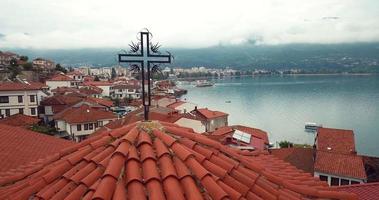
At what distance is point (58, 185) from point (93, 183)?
48cm

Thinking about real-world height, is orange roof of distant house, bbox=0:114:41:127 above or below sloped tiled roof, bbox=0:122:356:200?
below

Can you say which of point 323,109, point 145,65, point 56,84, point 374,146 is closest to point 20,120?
point 145,65

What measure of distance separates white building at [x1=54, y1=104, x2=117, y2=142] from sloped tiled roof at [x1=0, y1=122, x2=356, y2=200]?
1323 inches

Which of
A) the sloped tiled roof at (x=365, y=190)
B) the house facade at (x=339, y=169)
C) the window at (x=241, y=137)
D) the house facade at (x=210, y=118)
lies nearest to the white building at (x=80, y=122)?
the house facade at (x=210, y=118)

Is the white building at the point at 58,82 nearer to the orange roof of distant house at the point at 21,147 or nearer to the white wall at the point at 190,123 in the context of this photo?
the white wall at the point at 190,123

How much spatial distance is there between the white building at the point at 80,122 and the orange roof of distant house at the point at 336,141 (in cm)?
2380

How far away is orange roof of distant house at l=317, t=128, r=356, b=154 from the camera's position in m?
28.6

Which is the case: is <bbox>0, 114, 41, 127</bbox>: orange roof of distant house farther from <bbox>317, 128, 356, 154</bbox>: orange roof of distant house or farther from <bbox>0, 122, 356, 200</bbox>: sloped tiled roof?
<bbox>0, 122, 356, 200</bbox>: sloped tiled roof

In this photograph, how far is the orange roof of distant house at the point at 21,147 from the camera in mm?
8180

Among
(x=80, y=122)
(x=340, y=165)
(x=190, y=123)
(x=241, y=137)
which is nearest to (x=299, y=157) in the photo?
(x=340, y=165)

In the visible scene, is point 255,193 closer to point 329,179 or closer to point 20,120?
point 329,179

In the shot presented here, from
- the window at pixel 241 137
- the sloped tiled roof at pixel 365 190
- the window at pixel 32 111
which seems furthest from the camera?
the window at pixel 32 111

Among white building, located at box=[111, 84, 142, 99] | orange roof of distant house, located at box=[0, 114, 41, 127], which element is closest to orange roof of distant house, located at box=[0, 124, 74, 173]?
orange roof of distant house, located at box=[0, 114, 41, 127]

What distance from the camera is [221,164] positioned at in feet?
12.3
